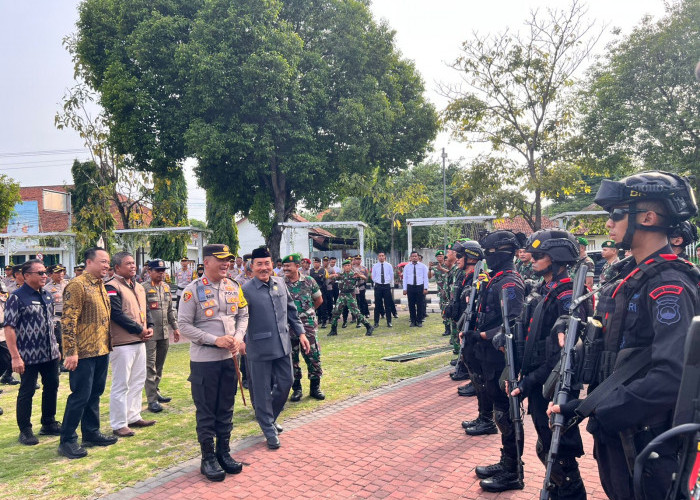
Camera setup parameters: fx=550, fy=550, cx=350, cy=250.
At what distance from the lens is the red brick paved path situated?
460 centimetres

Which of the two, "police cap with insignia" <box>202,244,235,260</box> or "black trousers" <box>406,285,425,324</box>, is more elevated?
"police cap with insignia" <box>202,244,235,260</box>

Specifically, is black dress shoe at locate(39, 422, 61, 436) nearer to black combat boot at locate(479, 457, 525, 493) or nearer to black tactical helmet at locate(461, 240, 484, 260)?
black combat boot at locate(479, 457, 525, 493)

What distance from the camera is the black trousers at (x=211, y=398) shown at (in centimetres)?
508

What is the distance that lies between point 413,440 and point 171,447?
2.57 meters

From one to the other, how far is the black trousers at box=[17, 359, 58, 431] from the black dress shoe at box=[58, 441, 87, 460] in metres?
0.86

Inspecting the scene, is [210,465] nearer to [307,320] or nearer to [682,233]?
[307,320]

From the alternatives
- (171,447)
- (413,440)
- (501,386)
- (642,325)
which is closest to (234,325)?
(171,447)

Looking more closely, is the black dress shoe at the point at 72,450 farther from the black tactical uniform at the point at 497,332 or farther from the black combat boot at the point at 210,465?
the black tactical uniform at the point at 497,332

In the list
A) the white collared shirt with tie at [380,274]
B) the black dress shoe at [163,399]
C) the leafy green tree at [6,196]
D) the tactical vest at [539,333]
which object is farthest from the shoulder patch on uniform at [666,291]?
the leafy green tree at [6,196]

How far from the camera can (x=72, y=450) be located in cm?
563

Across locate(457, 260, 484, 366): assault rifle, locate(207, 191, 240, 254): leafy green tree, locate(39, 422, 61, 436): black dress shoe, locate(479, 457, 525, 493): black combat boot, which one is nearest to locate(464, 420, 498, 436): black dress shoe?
locate(457, 260, 484, 366): assault rifle

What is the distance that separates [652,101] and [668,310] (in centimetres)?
1985

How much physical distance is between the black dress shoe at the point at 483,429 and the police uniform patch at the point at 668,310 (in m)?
3.80

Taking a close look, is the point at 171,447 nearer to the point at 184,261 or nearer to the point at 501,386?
the point at 501,386
